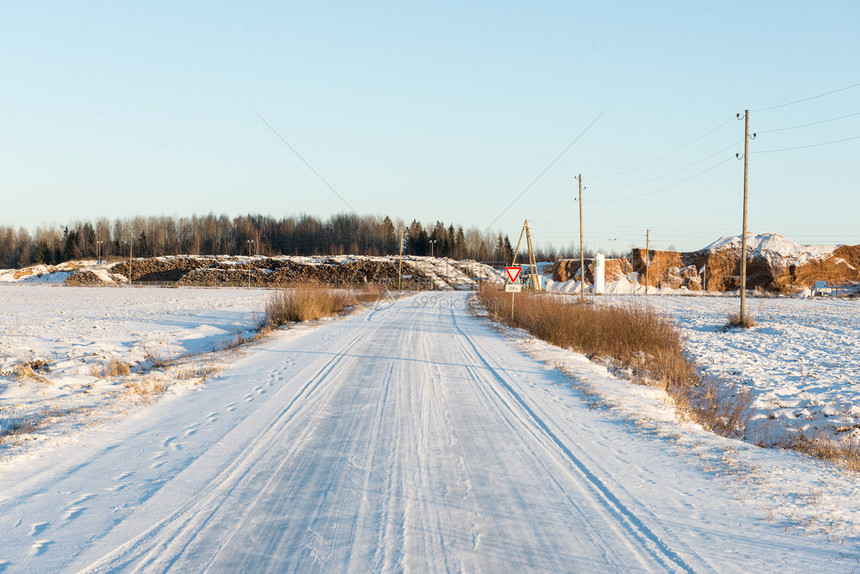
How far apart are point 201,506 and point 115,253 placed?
516ft

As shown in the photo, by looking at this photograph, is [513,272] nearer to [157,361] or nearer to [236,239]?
[157,361]

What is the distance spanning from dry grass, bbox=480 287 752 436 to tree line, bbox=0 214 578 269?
110805mm

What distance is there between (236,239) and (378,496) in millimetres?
156372

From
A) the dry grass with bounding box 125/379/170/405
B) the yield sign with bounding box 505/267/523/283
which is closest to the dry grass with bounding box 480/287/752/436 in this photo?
the yield sign with bounding box 505/267/523/283

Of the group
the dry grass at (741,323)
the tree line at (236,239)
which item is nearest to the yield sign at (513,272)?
the dry grass at (741,323)

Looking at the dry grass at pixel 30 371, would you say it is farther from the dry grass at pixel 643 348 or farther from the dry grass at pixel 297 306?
the dry grass at pixel 643 348

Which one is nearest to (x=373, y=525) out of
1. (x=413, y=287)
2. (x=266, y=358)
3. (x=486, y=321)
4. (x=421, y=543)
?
(x=421, y=543)

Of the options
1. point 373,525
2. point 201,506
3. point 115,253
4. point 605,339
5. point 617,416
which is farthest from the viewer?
point 115,253

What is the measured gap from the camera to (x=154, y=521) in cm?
424

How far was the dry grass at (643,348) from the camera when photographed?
384 inches

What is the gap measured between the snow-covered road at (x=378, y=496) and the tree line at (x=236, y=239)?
123m

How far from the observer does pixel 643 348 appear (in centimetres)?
1620

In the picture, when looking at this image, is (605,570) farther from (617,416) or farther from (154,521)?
(617,416)

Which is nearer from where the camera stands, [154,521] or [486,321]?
[154,521]
